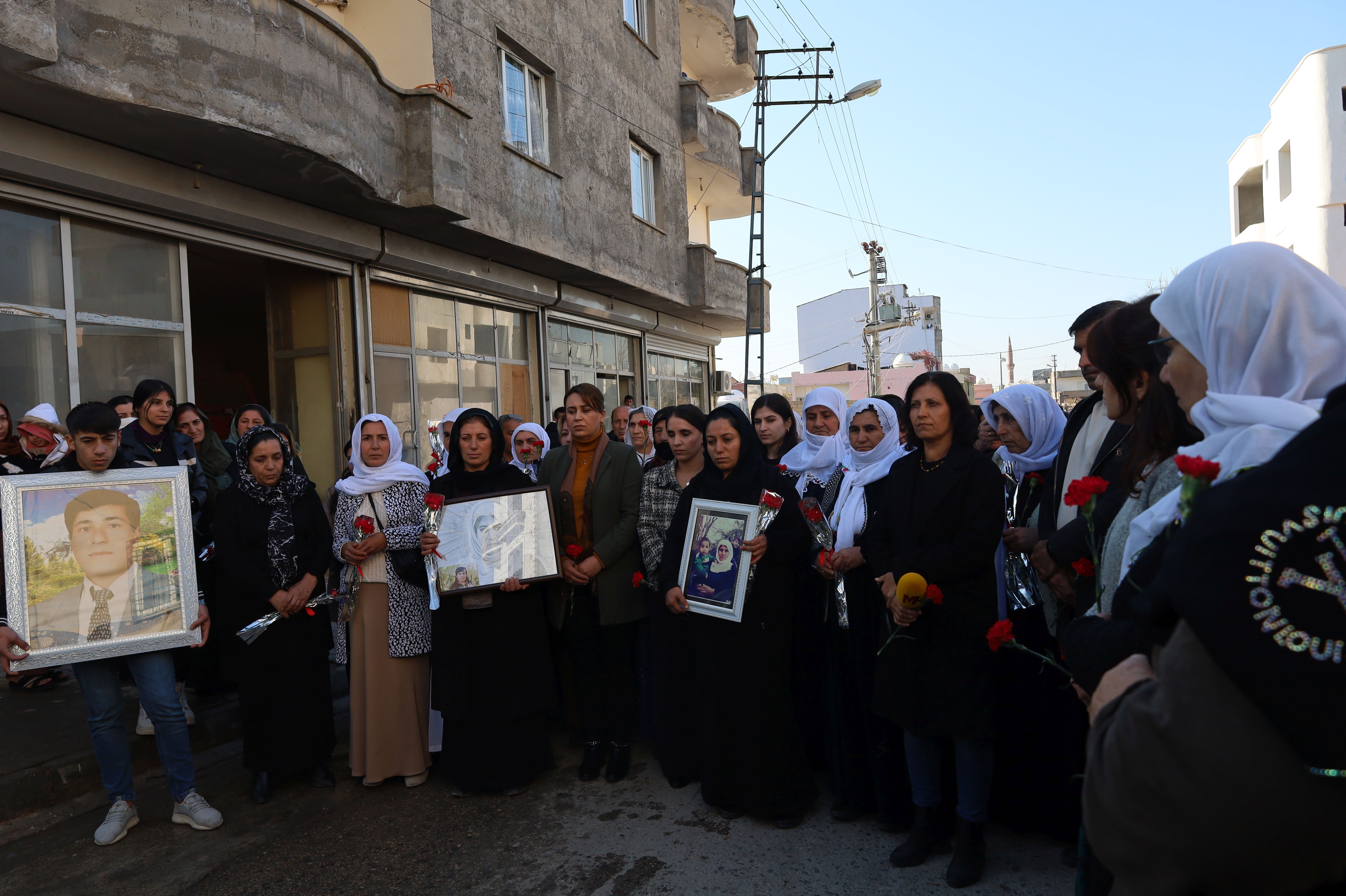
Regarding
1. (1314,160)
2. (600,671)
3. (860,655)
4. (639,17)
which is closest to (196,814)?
(600,671)

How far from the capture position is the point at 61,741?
5043mm

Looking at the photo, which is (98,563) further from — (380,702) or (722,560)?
(722,560)

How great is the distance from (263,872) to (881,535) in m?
3.24

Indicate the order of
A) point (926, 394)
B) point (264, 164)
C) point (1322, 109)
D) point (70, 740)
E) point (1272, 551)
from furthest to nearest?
point (1322, 109)
point (264, 164)
point (70, 740)
point (926, 394)
point (1272, 551)

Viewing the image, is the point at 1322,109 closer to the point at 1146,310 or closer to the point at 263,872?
the point at 1146,310

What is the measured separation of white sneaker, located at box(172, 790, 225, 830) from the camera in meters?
4.28

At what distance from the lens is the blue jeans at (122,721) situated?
4145 mm

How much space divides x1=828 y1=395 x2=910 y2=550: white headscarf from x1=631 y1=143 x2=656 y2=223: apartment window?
12.4m

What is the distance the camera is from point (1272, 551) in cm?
113

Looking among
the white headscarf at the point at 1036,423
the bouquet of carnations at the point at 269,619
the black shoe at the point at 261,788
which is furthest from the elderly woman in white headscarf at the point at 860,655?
the black shoe at the point at 261,788

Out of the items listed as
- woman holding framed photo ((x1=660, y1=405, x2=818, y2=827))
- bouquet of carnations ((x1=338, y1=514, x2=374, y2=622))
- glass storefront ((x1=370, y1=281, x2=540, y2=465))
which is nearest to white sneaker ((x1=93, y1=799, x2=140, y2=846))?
bouquet of carnations ((x1=338, y1=514, x2=374, y2=622))

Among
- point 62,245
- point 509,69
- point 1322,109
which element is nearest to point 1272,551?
point 62,245

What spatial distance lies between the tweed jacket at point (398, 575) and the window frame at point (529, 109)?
8369 mm

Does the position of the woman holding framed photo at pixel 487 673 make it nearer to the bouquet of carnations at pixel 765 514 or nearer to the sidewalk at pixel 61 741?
the bouquet of carnations at pixel 765 514
